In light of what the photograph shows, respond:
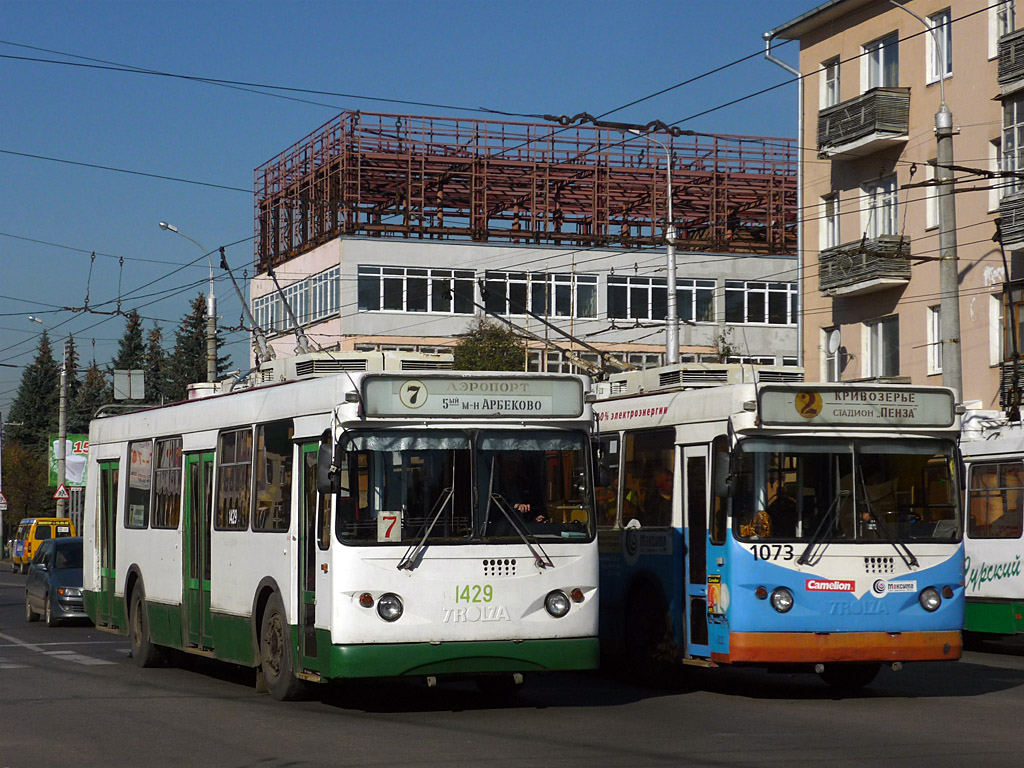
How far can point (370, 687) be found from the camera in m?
14.5

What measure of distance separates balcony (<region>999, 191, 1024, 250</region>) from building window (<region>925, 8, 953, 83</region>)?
3906 millimetres

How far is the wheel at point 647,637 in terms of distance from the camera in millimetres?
14711

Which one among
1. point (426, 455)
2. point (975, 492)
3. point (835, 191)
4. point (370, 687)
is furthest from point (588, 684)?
point (835, 191)

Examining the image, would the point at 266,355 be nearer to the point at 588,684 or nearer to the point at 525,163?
the point at 588,684

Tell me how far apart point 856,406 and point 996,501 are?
6775mm

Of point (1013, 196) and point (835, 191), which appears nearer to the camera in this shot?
point (1013, 196)

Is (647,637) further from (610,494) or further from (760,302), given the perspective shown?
(760,302)

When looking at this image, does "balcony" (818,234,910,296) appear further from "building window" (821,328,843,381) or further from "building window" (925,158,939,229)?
"building window" (821,328,843,381)

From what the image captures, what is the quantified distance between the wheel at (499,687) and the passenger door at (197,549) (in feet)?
9.16

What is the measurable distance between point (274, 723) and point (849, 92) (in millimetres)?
29105

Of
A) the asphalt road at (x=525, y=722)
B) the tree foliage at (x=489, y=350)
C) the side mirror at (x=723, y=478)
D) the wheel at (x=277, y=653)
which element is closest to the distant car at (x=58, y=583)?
the asphalt road at (x=525, y=722)

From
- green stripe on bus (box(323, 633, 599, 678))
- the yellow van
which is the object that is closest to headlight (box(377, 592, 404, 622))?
green stripe on bus (box(323, 633, 599, 678))

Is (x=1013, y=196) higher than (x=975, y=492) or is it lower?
higher

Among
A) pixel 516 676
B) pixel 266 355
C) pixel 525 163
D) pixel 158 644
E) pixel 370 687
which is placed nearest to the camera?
Result: pixel 516 676
